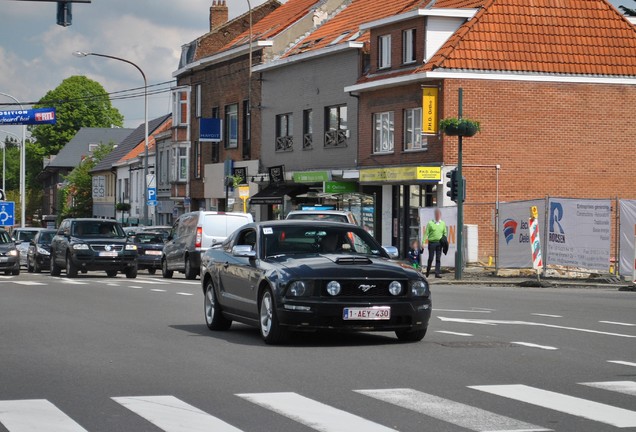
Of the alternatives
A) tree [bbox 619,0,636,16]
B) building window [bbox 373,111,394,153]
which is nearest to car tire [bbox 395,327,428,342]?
building window [bbox 373,111,394,153]

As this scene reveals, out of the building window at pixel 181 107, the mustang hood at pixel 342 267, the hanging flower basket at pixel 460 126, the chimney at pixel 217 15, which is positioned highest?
the chimney at pixel 217 15

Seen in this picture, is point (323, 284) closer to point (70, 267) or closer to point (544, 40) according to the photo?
point (70, 267)

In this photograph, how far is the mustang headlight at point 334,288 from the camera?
13.7 m

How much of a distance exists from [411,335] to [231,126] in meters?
48.6

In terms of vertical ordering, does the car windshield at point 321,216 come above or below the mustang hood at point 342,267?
above

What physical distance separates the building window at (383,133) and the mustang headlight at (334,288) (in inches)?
1236

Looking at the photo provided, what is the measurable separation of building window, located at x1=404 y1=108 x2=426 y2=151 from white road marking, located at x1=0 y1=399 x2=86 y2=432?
111 feet

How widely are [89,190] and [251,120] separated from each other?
4682 centimetres

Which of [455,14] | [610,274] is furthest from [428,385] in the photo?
[455,14]

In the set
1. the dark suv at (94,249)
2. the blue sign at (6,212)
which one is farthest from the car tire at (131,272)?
the blue sign at (6,212)

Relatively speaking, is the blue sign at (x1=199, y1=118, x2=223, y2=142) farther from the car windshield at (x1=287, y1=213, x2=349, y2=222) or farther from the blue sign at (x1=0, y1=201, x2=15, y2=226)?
the car windshield at (x1=287, y1=213, x2=349, y2=222)

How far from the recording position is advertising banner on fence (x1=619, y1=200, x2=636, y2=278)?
3122 cm

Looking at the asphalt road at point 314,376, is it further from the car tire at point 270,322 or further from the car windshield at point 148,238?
the car windshield at point 148,238

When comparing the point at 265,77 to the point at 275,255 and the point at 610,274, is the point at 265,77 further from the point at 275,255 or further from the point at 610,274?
the point at 275,255
